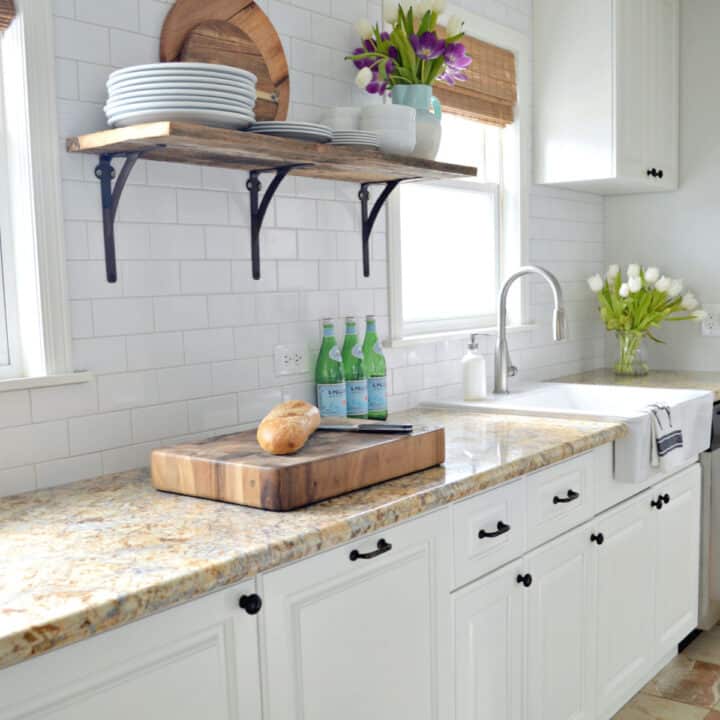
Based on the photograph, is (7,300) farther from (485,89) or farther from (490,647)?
(485,89)

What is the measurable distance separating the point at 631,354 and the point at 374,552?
2.51 metres

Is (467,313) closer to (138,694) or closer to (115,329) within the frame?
(115,329)

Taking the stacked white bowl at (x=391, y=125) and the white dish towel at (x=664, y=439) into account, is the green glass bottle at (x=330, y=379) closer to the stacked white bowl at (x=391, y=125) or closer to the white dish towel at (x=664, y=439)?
the stacked white bowl at (x=391, y=125)

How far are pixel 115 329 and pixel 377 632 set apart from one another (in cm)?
92

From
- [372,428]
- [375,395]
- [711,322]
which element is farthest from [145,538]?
[711,322]

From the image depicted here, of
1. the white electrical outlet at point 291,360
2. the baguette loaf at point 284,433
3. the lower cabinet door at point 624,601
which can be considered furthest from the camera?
the lower cabinet door at point 624,601

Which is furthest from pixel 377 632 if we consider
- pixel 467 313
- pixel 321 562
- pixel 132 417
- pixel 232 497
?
pixel 467 313

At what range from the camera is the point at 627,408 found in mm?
3180

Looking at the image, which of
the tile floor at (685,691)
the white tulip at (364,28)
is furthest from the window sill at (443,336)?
the tile floor at (685,691)

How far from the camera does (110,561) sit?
56.0 inches

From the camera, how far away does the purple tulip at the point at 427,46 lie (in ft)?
8.48

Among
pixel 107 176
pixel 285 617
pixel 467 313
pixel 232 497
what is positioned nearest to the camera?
pixel 285 617

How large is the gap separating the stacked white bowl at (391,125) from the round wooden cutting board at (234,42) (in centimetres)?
25

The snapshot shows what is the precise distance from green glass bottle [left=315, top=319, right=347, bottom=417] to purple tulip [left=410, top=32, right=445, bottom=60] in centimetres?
83
